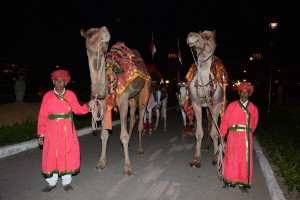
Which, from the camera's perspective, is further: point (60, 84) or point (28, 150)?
point (28, 150)

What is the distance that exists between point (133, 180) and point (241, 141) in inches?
86.0

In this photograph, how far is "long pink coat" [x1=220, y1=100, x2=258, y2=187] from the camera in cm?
516

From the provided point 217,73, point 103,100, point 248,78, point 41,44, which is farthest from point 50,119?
point 248,78

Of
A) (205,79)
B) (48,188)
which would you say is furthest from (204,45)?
(48,188)

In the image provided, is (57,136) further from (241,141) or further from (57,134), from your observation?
(241,141)

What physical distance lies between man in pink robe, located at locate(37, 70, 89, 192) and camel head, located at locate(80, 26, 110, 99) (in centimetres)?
55

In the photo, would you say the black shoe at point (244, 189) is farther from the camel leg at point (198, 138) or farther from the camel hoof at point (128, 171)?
the camel hoof at point (128, 171)

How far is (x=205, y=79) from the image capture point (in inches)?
259

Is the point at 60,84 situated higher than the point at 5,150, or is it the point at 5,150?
the point at 60,84

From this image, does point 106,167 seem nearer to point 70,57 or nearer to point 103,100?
point 103,100

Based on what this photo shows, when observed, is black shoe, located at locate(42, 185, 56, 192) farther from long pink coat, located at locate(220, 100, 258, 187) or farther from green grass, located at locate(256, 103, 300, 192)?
green grass, located at locate(256, 103, 300, 192)

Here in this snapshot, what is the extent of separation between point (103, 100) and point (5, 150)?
129 inches

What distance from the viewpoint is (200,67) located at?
6.53 meters

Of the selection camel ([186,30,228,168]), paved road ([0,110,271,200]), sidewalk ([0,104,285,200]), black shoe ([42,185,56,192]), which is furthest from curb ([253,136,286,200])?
black shoe ([42,185,56,192])
